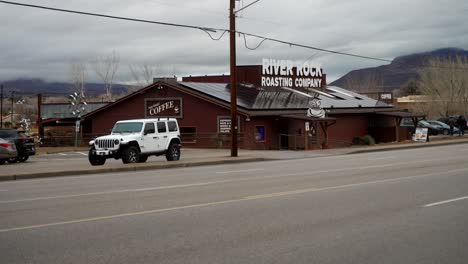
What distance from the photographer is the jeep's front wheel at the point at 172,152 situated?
2786 cm

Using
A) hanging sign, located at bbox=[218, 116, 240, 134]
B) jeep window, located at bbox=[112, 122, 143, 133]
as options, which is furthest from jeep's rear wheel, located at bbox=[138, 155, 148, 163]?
hanging sign, located at bbox=[218, 116, 240, 134]

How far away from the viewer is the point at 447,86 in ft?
249

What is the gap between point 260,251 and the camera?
7863 mm

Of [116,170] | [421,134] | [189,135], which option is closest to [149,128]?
[116,170]

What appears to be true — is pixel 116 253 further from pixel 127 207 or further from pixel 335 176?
pixel 335 176

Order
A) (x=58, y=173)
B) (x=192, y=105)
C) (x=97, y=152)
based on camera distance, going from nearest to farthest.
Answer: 1. (x=58, y=173)
2. (x=97, y=152)
3. (x=192, y=105)

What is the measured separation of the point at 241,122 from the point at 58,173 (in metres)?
23.0

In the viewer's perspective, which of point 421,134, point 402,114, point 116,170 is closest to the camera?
point 116,170

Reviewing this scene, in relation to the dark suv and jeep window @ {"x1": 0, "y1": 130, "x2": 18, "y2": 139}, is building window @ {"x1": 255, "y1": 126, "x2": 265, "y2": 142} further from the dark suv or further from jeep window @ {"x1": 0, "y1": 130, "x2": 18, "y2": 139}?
jeep window @ {"x1": 0, "y1": 130, "x2": 18, "y2": 139}

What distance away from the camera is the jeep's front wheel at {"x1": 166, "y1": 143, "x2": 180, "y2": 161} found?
27859 millimetres

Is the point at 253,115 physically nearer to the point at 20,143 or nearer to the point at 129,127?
the point at 129,127

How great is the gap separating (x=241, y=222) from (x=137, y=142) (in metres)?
16.8

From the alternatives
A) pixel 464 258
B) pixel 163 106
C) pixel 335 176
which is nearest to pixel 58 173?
pixel 335 176

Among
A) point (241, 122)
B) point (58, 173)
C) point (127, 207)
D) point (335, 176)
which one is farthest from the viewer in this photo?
point (241, 122)
